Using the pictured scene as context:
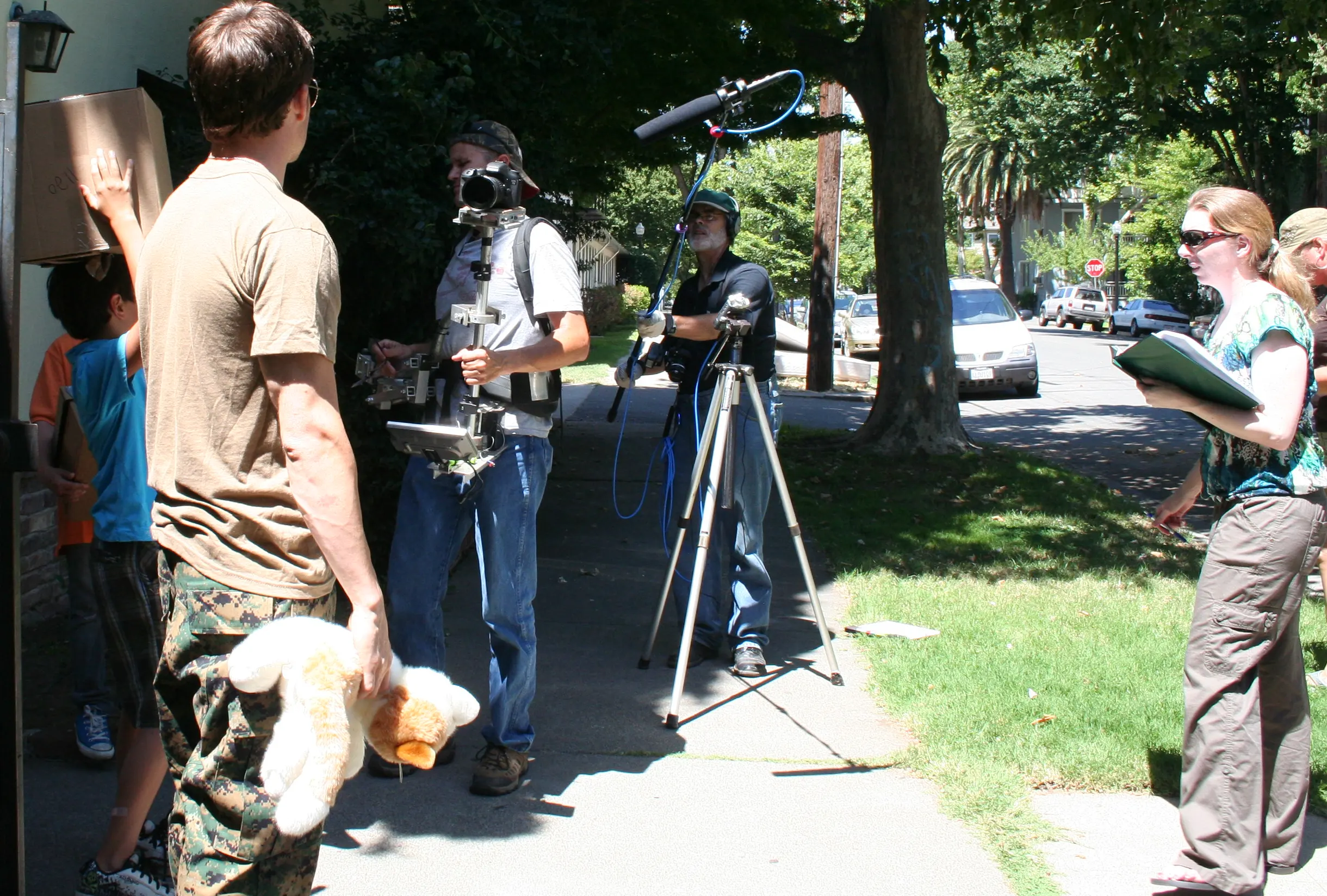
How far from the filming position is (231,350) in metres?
2.21

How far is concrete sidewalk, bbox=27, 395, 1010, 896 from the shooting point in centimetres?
349

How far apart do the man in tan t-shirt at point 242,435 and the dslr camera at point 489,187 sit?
1333 mm

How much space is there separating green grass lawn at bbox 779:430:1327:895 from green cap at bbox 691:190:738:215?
2.07 m

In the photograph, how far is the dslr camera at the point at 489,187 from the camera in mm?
3654

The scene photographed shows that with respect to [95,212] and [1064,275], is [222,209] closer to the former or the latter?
[95,212]

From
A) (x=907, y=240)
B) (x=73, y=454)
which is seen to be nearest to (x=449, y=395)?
(x=73, y=454)

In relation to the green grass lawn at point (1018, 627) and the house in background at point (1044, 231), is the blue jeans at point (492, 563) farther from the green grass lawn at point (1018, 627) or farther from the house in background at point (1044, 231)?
the house in background at point (1044, 231)

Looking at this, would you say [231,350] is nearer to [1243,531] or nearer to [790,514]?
→ [1243,531]

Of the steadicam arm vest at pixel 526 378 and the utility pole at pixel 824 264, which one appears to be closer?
the steadicam arm vest at pixel 526 378

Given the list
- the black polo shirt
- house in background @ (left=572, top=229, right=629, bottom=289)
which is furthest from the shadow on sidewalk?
house in background @ (left=572, top=229, right=629, bottom=289)

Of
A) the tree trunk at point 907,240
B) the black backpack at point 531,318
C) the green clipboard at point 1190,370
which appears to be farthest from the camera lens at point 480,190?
the tree trunk at point 907,240

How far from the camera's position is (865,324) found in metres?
27.4

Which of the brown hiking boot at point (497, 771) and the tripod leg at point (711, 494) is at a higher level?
the tripod leg at point (711, 494)

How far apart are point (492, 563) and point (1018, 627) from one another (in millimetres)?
3245
